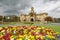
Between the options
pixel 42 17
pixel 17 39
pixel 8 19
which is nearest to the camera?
pixel 17 39

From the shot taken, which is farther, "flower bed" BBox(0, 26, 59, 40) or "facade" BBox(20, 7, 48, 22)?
"facade" BBox(20, 7, 48, 22)

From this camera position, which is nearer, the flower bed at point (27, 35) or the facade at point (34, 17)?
the flower bed at point (27, 35)

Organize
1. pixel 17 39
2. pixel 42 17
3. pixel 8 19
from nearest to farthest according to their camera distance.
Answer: pixel 17 39 < pixel 8 19 < pixel 42 17

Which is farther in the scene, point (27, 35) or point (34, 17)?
point (34, 17)

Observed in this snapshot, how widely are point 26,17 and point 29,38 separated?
77875 mm

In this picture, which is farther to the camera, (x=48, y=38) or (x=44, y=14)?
(x=44, y=14)

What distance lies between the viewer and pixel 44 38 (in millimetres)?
3664

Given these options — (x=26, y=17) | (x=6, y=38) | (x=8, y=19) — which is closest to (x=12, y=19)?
(x=8, y=19)

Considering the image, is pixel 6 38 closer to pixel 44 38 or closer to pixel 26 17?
pixel 44 38

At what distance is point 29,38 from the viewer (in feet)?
12.0

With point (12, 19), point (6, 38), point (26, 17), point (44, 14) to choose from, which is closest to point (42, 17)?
point (44, 14)

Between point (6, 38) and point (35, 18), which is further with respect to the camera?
point (35, 18)

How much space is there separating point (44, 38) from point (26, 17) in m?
77.9

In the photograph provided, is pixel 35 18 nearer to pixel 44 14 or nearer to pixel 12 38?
pixel 44 14
